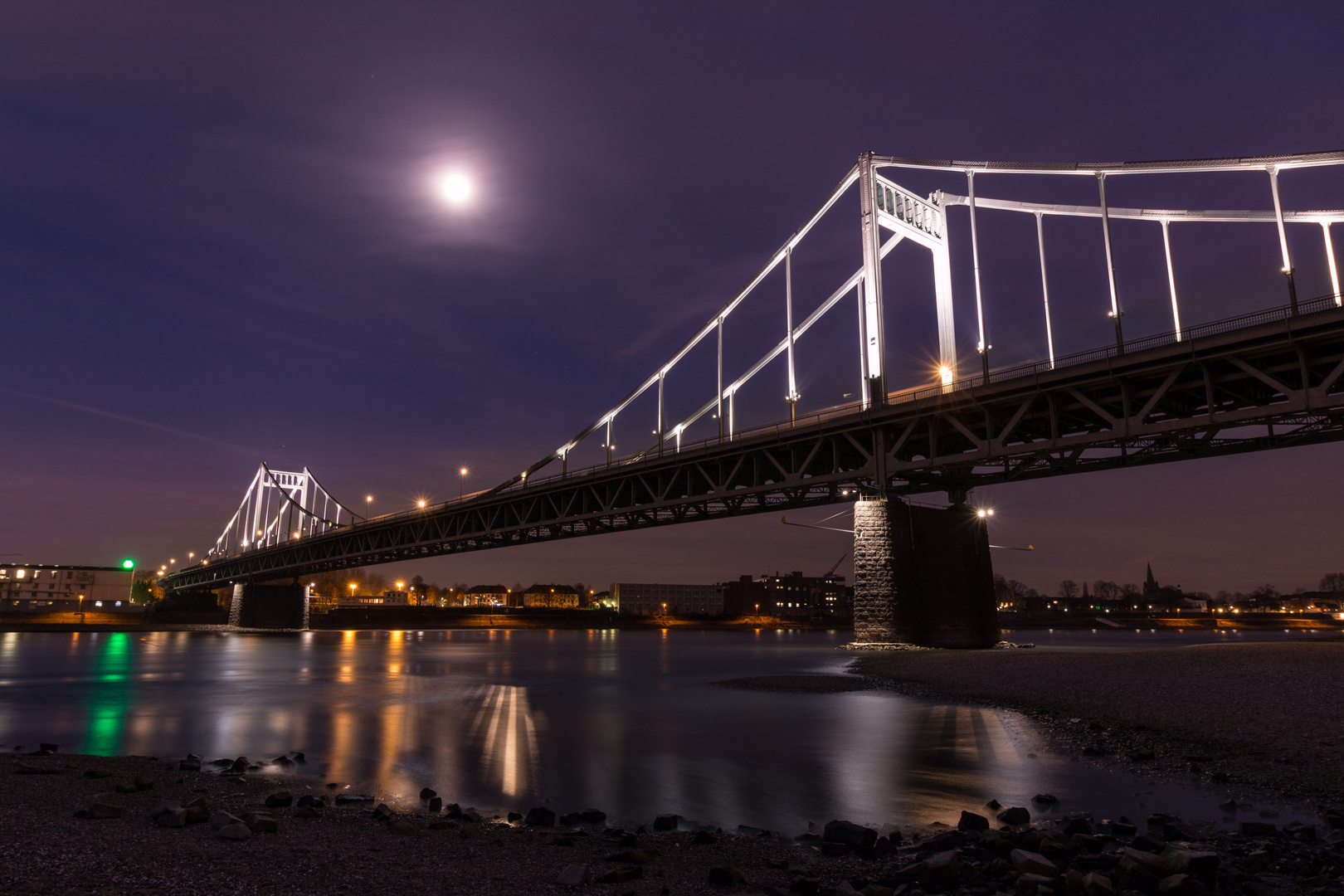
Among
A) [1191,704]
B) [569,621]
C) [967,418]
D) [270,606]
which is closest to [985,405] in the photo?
[967,418]

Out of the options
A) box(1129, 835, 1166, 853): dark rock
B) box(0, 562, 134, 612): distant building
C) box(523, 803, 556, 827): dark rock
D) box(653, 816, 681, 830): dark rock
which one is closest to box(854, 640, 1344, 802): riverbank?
box(1129, 835, 1166, 853): dark rock

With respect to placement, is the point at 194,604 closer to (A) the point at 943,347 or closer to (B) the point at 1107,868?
(A) the point at 943,347

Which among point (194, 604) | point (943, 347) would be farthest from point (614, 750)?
point (194, 604)

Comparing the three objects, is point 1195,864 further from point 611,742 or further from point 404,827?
point 611,742

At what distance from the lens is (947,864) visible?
244 inches

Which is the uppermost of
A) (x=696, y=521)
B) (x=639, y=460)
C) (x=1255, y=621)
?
(x=639, y=460)

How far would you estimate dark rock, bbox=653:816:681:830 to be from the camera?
8.47 meters

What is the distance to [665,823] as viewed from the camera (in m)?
8.52

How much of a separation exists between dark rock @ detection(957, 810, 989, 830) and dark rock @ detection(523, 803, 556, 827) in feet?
13.7

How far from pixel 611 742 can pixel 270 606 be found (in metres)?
106

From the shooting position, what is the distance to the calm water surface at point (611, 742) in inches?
388

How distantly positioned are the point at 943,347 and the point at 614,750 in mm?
29126

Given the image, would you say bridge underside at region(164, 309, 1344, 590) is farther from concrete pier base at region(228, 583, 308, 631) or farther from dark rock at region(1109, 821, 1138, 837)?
concrete pier base at region(228, 583, 308, 631)

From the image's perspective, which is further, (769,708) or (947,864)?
(769,708)
